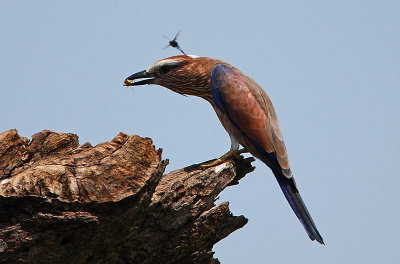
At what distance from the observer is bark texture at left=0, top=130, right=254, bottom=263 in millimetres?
3896

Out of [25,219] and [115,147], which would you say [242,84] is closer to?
[115,147]

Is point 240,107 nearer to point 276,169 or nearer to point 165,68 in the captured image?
point 276,169

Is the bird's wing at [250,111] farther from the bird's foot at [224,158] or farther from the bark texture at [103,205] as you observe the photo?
the bark texture at [103,205]

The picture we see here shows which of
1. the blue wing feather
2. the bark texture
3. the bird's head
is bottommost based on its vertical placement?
the bark texture

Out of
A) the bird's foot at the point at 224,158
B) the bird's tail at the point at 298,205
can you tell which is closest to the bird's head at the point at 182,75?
the bird's foot at the point at 224,158

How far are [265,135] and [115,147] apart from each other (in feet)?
8.49

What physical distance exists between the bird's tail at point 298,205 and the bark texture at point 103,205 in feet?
4.14

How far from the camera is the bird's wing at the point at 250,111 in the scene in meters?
6.47

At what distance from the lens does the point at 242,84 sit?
673 cm

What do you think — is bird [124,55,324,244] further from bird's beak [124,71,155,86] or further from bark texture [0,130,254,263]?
bark texture [0,130,254,263]

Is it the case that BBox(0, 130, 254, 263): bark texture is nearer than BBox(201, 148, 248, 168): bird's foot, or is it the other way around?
BBox(0, 130, 254, 263): bark texture

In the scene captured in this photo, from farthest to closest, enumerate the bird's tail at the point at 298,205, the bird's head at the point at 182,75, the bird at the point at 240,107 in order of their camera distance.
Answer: the bird's head at the point at 182,75, the bird at the point at 240,107, the bird's tail at the point at 298,205

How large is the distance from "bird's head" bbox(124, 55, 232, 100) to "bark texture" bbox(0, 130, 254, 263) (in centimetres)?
196

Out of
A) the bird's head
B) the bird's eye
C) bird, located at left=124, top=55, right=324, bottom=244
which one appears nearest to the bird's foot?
bird, located at left=124, top=55, right=324, bottom=244
